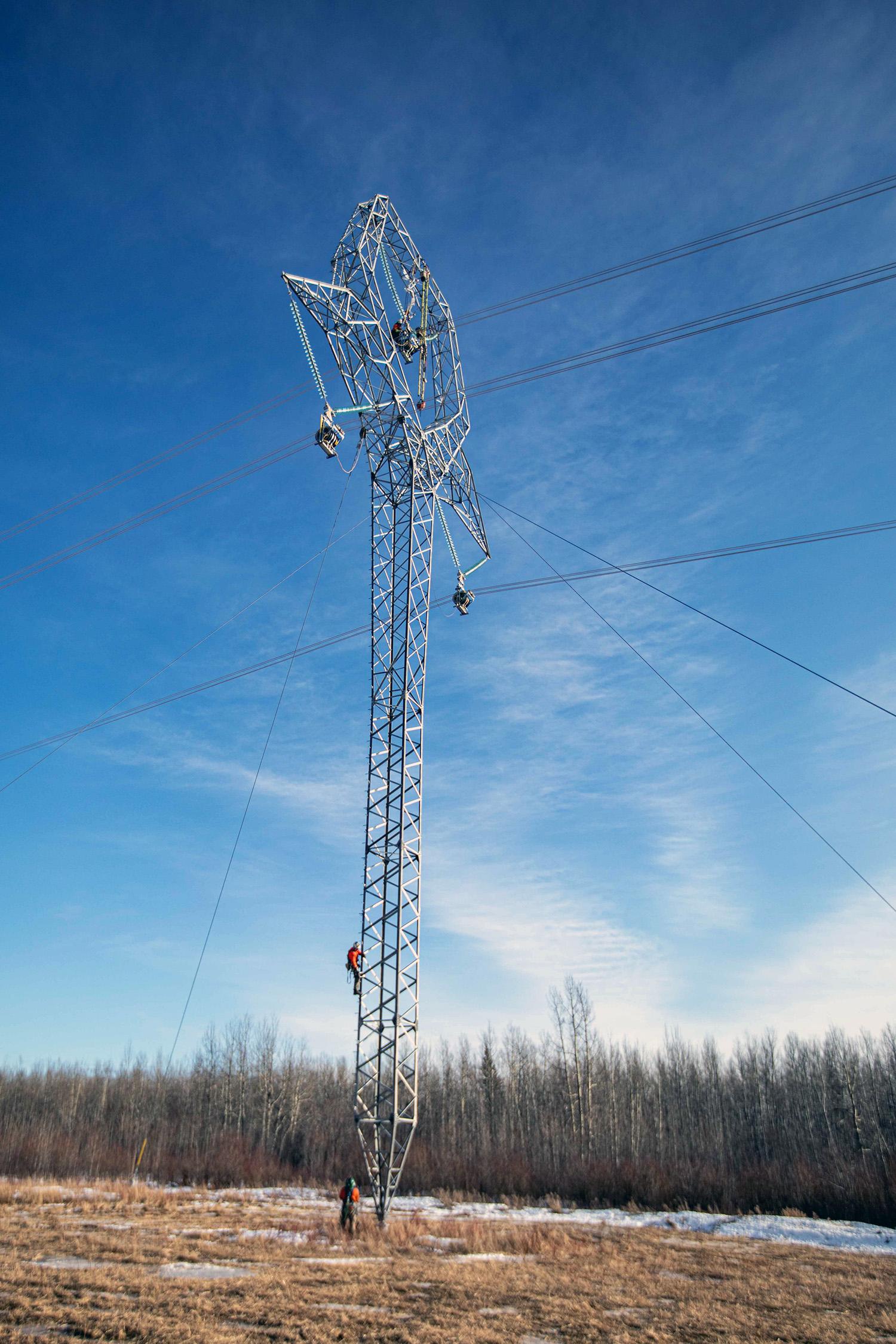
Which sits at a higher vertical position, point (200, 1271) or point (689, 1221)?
point (200, 1271)

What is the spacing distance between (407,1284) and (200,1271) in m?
3.18

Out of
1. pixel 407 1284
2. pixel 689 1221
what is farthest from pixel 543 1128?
pixel 407 1284

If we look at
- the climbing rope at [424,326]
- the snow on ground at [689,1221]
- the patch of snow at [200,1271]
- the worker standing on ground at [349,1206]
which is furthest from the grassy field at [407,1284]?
the climbing rope at [424,326]

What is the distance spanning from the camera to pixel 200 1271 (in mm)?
12016

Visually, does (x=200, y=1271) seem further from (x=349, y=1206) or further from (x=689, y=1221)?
(x=689, y=1221)

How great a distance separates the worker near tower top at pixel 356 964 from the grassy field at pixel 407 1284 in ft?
17.0

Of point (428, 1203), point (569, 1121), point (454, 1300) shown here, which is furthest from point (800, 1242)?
point (569, 1121)

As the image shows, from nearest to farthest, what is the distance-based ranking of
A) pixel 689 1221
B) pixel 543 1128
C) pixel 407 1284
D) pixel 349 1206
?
pixel 407 1284, pixel 349 1206, pixel 689 1221, pixel 543 1128

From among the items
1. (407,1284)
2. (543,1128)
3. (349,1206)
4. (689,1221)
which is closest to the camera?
(407,1284)

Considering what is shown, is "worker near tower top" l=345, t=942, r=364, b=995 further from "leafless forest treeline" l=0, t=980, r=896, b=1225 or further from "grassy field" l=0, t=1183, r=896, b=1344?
"leafless forest treeline" l=0, t=980, r=896, b=1225

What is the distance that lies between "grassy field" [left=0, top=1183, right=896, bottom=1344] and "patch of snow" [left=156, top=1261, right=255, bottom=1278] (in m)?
0.05

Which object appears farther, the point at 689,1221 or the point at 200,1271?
the point at 689,1221

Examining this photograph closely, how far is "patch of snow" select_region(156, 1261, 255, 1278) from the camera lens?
454 inches

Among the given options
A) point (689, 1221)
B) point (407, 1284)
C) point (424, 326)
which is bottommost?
point (689, 1221)
